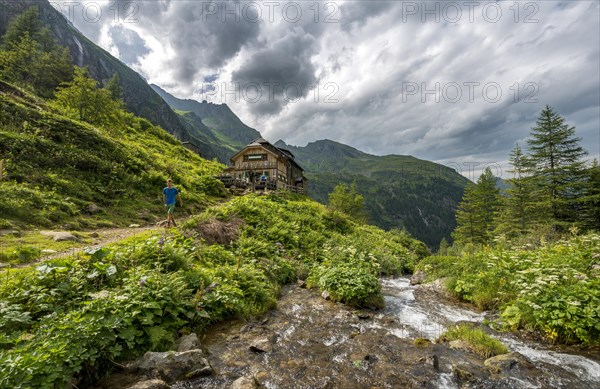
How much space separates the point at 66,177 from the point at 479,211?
6340cm

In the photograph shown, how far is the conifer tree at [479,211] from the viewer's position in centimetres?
5269

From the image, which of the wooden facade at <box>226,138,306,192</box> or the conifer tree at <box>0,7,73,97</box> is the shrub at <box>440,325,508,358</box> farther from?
the conifer tree at <box>0,7,73,97</box>

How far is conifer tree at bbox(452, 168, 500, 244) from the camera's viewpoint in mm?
52688

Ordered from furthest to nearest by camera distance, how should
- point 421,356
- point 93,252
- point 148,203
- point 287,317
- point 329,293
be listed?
1. point 148,203
2. point 329,293
3. point 287,317
4. point 93,252
5. point 421,356

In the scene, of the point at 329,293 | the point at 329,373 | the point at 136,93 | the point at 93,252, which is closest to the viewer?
the point at 329,373

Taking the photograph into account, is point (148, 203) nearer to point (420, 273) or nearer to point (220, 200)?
point (220, 200)

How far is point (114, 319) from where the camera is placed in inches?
199

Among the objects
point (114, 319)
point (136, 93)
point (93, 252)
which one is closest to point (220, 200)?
point (93, 252)

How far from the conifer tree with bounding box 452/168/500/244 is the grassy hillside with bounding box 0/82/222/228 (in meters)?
52.6

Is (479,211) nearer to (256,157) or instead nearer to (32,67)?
(256,157)

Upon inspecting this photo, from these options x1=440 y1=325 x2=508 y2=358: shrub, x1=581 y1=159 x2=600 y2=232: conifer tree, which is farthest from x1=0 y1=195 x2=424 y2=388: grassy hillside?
x1=581 y1=159 x2=600 y2=232: conifer tree

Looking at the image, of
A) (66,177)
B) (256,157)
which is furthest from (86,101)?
(66,177)

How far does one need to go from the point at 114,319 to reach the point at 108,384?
104 cm

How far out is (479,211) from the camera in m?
53.9
